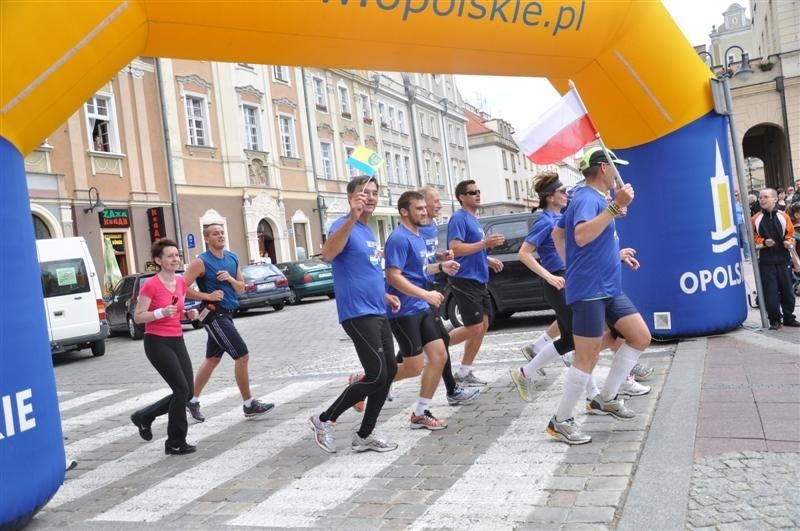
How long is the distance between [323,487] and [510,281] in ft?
22.7

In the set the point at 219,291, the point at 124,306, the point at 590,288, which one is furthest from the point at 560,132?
the point at 124,306

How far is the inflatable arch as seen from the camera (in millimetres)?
3982

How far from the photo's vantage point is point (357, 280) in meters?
5.16

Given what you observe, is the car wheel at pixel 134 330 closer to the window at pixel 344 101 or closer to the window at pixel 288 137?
the window at pixel 288 137

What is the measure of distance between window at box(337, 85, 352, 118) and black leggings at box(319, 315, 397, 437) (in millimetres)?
35684

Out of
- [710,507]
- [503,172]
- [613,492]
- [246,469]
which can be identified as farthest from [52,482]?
[503,172]

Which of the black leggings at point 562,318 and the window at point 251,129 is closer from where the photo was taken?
the black leggings at point 562,318

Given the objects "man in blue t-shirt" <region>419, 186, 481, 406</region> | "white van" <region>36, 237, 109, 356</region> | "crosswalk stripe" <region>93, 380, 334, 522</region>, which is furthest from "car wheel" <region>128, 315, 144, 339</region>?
"man in blue t-shirt" <region>419, 186, 481, 406</region>

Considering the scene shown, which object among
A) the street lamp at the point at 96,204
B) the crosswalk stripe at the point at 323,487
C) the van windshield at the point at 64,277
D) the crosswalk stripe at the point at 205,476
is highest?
the street lamp at the point at 96,204

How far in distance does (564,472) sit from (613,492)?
0.47 meters

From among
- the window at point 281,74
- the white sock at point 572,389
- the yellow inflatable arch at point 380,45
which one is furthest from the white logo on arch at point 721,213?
the window at point 281,74

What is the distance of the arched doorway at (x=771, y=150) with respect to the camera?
3198 cm

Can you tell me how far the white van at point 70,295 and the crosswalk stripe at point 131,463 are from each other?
7904mm

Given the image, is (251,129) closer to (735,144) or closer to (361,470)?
(735,144)
